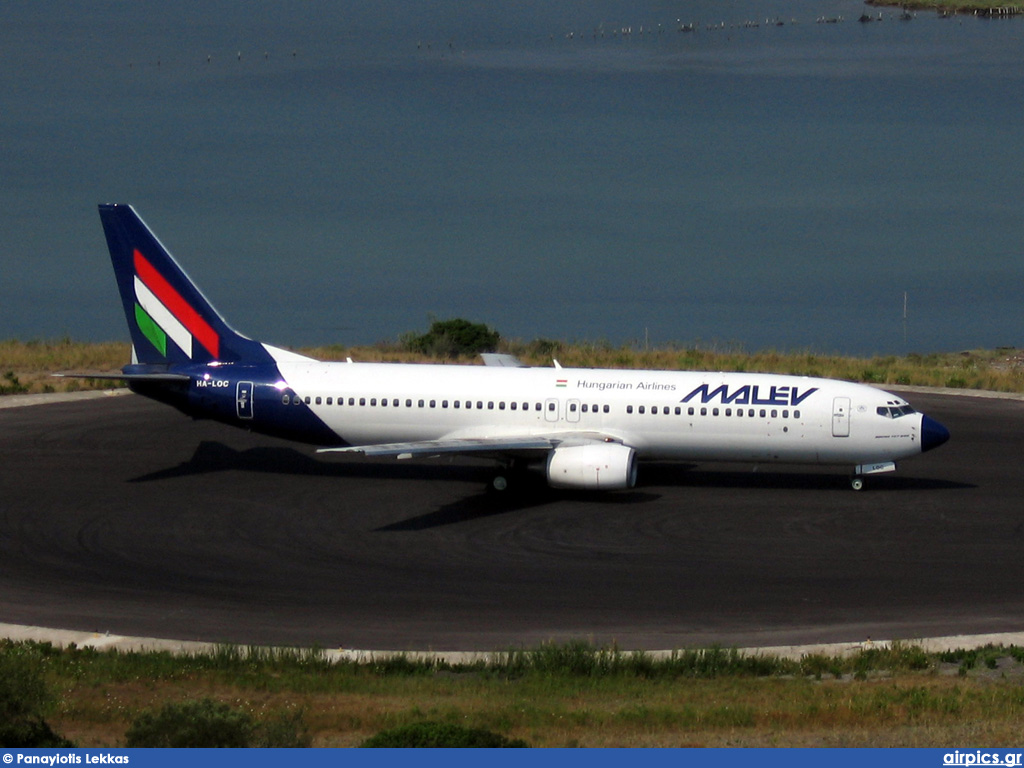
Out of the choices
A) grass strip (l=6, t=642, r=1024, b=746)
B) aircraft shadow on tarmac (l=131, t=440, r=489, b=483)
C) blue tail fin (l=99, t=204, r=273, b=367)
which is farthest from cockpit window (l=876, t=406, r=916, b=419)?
blue tail fin (l=99, t=204, r=273, b=367)

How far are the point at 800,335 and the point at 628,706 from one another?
67.4 m

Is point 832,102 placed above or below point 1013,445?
above

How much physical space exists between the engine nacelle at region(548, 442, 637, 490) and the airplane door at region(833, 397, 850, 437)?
19.8 ft

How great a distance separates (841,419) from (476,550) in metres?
12.2

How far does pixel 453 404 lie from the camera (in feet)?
135

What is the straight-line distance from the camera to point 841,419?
40344 millimetres

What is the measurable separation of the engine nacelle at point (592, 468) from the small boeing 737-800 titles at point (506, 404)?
12 centimetres

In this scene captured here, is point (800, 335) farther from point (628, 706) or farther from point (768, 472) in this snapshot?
point (628, 706)

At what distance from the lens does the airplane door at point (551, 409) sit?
4088 centimetres

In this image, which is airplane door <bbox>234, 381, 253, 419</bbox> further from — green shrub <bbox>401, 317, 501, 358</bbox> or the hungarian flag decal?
green shrub <bbox>401, 317, 501, 358</bbox>

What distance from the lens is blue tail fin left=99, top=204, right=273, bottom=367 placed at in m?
42.8

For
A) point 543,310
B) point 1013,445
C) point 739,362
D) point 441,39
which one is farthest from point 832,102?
point 1013,445

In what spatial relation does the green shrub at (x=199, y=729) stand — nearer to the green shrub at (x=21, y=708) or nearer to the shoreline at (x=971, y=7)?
the green shrub at (x=21, y=708)

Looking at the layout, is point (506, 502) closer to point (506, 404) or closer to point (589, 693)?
point (506, 404)
